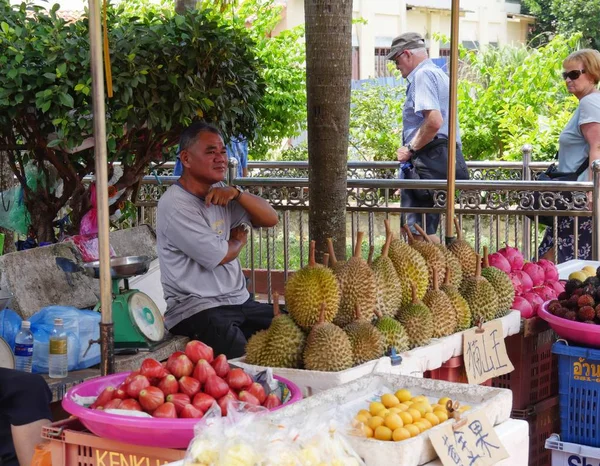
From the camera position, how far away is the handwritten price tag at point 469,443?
2234 mm

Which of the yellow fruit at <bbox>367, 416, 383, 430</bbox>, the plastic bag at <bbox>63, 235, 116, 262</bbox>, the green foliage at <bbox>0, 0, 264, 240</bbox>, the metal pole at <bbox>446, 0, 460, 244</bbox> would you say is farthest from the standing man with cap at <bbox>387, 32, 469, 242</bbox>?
the yellow fruit at <bbox>367, 416, 383, 430</bbox>

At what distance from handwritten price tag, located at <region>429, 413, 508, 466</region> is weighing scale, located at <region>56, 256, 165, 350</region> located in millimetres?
2467

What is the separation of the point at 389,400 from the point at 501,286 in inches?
57.7

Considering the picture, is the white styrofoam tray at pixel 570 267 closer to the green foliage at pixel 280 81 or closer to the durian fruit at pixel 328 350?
the durian fruit at pixel 328 350

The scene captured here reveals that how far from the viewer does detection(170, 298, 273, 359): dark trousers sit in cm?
430

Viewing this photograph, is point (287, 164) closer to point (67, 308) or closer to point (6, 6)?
point (6, 6)

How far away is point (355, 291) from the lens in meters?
3.21

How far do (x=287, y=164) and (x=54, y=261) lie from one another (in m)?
3.80

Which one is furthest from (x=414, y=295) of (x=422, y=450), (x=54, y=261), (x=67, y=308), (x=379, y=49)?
(x=379, y=49)

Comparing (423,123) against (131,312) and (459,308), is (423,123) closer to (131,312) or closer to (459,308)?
(131,312)

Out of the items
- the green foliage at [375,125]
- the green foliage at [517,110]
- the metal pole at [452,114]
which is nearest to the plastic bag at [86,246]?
the metal pole at [452,114]

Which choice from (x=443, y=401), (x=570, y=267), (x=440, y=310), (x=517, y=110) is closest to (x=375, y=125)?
(x=517, y=110)

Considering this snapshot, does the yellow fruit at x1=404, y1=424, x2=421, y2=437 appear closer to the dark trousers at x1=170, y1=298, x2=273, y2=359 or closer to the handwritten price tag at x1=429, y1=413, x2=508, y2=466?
the handwritten price tag at x1=429, y1=413, x2=508, y2=466

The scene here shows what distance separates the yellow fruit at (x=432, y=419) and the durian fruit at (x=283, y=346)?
0.72m
